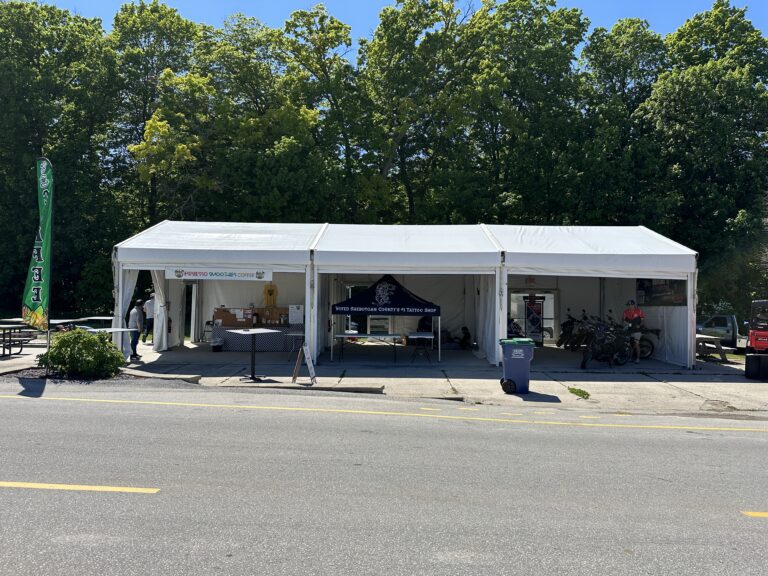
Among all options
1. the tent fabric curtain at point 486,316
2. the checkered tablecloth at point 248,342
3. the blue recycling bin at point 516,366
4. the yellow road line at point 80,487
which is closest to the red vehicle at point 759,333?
the tent fabric curtain at point 486,316

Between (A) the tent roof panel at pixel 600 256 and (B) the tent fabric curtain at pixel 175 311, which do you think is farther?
(B) the tent fabric curtain at pixel 175 311

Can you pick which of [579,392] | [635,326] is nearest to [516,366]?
[579,392]

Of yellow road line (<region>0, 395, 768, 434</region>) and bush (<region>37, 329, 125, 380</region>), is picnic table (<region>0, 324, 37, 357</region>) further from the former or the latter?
yellow road line (<region>0, 395, 768, 434</region>)

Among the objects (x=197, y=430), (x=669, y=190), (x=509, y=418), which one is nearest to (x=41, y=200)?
(x=197, y=430)

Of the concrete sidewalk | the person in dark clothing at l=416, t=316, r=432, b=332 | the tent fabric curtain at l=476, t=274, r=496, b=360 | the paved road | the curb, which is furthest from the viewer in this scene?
the person in dark clothing at l=416, t=316, r=432, b=332

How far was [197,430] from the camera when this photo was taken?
809 centimetres

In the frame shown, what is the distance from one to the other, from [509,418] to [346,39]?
107 ft

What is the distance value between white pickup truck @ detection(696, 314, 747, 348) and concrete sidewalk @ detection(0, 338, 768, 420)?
5504mm

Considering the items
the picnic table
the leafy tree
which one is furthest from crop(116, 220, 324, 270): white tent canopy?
the leafy tree

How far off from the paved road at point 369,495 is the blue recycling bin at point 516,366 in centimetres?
330

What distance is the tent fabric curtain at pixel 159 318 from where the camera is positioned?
20.2 metres

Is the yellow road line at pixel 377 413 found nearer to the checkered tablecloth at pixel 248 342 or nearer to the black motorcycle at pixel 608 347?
the black motorcycle at pixel 608 347

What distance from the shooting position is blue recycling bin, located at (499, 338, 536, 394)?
12930 millimetres

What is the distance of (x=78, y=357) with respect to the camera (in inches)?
514
